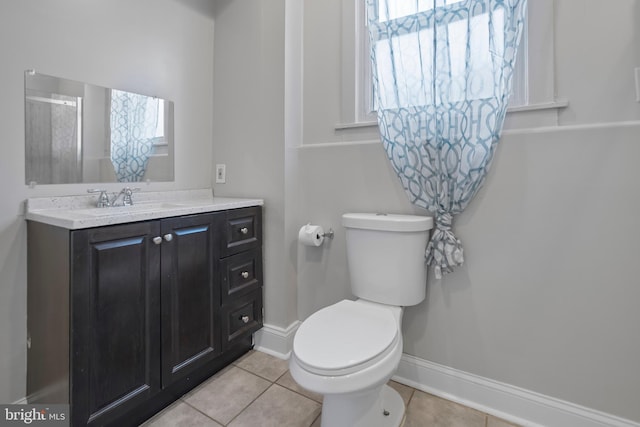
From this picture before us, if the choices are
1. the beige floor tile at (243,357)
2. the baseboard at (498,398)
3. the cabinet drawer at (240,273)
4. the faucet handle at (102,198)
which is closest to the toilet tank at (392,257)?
the baseboard at (498,398)

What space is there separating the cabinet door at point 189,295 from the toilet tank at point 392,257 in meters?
0.73

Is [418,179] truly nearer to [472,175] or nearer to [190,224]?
[472,175]

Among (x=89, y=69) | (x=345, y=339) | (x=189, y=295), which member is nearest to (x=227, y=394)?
(x=189, y=295)

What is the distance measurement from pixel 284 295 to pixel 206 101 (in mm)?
1376

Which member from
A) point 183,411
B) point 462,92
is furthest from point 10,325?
point 462,92

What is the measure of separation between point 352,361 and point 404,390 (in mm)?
765

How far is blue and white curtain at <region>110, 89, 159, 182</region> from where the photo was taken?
1.57 meters

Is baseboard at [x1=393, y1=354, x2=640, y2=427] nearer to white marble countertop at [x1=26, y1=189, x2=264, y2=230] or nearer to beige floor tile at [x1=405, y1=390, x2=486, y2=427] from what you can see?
beige floor tile at [x1=405, y1=390, x2=486, y2=427]

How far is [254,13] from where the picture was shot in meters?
1.83

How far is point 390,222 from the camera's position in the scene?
4.49 ft

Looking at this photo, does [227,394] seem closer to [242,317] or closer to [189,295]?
[242,317]

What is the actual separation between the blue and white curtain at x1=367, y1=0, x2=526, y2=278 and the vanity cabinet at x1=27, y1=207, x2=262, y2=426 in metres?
0.99

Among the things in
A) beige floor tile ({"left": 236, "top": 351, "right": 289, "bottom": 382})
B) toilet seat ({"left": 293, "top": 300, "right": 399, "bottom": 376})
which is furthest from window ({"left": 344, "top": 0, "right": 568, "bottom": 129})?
beige floor tile ({"left": 236, "top": 351, "right": 289, "bottom": 382})

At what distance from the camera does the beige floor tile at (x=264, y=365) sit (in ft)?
5.35
